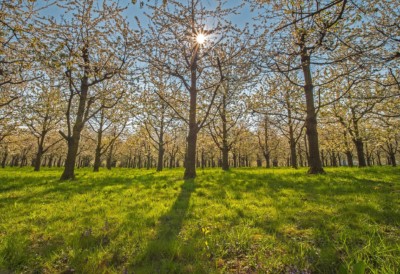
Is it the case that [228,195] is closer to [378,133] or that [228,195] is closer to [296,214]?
[296,214]

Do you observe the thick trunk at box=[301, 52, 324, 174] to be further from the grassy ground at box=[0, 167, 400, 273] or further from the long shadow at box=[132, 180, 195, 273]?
the long shadow at box=[132, 180, 195, 273]

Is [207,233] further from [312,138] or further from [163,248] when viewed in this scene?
[312,138]

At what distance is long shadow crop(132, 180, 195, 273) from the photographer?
2.87m

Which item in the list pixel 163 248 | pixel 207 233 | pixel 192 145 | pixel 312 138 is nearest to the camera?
pixel 163 248

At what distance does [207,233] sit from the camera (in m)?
3.88

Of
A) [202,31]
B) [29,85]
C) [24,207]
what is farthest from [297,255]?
[29,85]

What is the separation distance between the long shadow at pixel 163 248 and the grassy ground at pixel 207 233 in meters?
0.01

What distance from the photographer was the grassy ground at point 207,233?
2.85m

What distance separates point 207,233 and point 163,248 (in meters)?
0.88

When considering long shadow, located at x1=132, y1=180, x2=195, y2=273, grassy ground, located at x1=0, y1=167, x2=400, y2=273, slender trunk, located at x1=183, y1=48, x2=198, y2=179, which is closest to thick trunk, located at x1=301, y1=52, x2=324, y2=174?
grassy ground, located at x1=0, y1=167, x2=400, y2=273

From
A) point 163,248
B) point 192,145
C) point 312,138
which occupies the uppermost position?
point 312,138

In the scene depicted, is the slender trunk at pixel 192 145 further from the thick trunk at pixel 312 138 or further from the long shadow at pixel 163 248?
the long shadow at pixel 163 248

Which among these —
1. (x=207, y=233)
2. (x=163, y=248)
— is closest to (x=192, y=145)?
(x=207, y=233)

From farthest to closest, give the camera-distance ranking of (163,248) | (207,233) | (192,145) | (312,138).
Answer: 1. (312,138)
2. (192,145)
3. (207,233)
4. (163,248)
